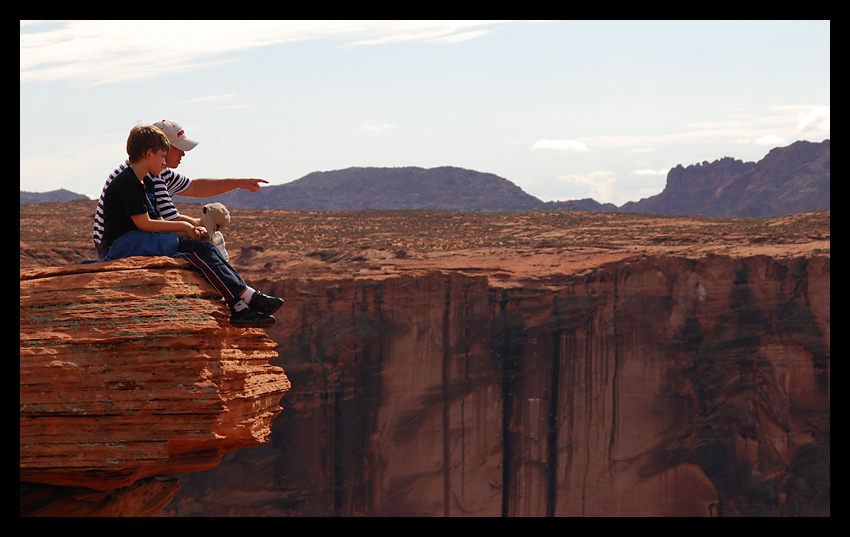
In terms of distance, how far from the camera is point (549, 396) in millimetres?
29578

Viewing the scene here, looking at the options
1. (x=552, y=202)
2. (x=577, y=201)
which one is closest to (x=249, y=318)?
(x=577, y=201)

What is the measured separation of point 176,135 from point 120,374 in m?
2.56

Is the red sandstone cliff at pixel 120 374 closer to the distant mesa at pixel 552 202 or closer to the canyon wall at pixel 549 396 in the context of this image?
the canyon wall at pixel 549 396

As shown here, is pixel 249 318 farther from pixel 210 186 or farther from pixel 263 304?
pixel 210 186

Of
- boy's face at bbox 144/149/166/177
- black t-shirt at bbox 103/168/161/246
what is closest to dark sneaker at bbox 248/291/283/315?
black t-shirt at bbox 103/168/161/246

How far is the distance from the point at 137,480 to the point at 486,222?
4122cm

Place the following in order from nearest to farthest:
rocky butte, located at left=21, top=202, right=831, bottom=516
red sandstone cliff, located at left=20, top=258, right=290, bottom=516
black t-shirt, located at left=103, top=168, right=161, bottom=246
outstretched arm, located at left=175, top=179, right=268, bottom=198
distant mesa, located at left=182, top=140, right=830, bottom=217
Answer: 1. red sandstone cliff, located at left=20, top=258, right=290, bottom=516
2. black t-shirt, located at left=103, top=168, right=161, bottom=246
3. outstretched arm, located at left=175, top=179, right=268, bottom=198
4. rocky butte, located at left=21, top=202, right=831, bottom=516
5. distant mesa, located at left=182, top=140, right=830, bottom=217

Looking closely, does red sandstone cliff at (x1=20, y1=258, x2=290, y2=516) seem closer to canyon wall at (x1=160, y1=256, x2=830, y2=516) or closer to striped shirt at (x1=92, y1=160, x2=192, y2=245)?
striped shirt at (x1=92, y1=160, x2=192, y2=245)

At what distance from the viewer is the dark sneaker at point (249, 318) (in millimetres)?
8594

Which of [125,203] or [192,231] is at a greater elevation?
[125,203]

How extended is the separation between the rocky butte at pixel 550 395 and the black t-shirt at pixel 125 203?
65.0ft

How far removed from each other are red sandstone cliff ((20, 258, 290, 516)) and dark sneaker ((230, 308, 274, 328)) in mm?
112

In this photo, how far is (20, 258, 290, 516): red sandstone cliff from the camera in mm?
8094

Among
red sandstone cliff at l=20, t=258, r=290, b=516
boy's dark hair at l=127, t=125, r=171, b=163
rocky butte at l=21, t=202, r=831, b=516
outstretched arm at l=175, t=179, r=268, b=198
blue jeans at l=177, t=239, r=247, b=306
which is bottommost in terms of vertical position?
rocky butte at l=21, t=202, r=831, b=516
